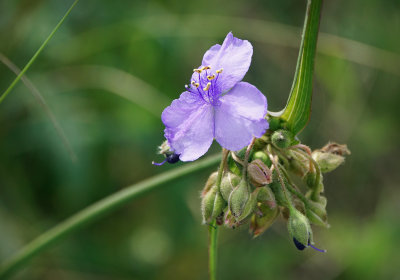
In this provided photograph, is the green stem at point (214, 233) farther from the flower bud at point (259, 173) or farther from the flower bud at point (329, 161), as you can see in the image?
the flower bud at point (329, 161)

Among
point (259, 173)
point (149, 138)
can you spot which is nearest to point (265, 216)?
point (259, 173)

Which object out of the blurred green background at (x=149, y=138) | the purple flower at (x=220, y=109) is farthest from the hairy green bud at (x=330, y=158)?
the blurred green background at (x=149, y=138)

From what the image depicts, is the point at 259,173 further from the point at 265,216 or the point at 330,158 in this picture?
the point at 330,158

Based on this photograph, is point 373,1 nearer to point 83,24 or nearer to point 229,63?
point 83,24

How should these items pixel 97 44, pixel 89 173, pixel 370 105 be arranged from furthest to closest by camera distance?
1. pixel 370 105
2. pixel 97 44
3. pixel 89 173

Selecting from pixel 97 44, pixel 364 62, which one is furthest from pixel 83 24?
pixel 364 62

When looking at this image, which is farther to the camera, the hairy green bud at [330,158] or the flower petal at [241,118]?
the hairy green bud at [330,158]
